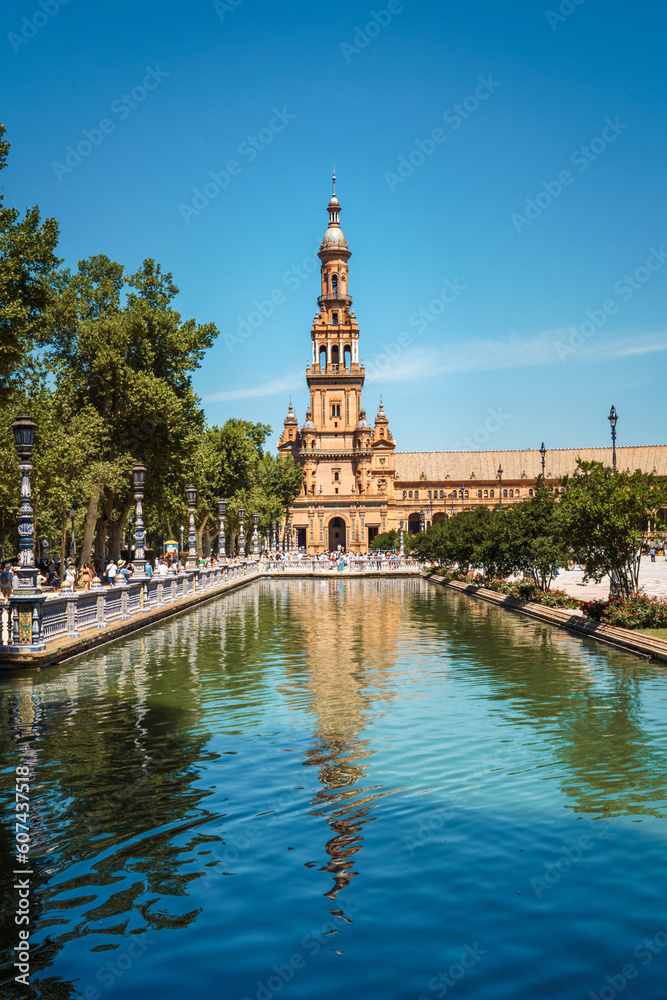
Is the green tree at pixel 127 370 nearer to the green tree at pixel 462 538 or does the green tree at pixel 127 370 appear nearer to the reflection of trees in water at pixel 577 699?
the green tree at pixel 462 538

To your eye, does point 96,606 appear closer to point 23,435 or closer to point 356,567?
point 23,435

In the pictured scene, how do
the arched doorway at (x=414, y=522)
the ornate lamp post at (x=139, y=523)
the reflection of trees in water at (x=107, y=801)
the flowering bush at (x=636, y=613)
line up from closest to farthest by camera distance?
the reflection of trees in water at (x=107, y=801), the flowering bush at (x=636, y=613), the ornate lamp post at (x=139, y=523), the arched doorway at (x=414, y=522)

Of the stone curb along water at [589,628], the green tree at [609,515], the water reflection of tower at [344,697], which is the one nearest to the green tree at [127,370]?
the water reflection of tower at [344,697]

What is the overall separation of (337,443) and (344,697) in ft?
332

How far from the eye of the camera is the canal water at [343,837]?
228 inches

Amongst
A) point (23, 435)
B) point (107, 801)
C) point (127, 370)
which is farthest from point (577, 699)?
point (127, 370)

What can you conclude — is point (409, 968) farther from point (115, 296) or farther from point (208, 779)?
point (115, 296)

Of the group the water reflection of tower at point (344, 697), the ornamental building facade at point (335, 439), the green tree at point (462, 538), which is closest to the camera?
the water reflection of tower at point (344, 697)

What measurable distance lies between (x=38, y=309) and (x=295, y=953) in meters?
25.0

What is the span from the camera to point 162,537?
101 meters

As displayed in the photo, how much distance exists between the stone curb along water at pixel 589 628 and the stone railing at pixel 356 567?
29991 mm

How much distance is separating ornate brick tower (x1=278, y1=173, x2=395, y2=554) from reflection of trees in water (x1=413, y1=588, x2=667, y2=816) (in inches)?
3435

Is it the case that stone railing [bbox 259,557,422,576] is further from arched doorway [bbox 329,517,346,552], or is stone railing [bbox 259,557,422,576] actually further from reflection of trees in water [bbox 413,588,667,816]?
arched doorway [bbox 329,517,346,552]

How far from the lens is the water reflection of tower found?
8.44 metres
